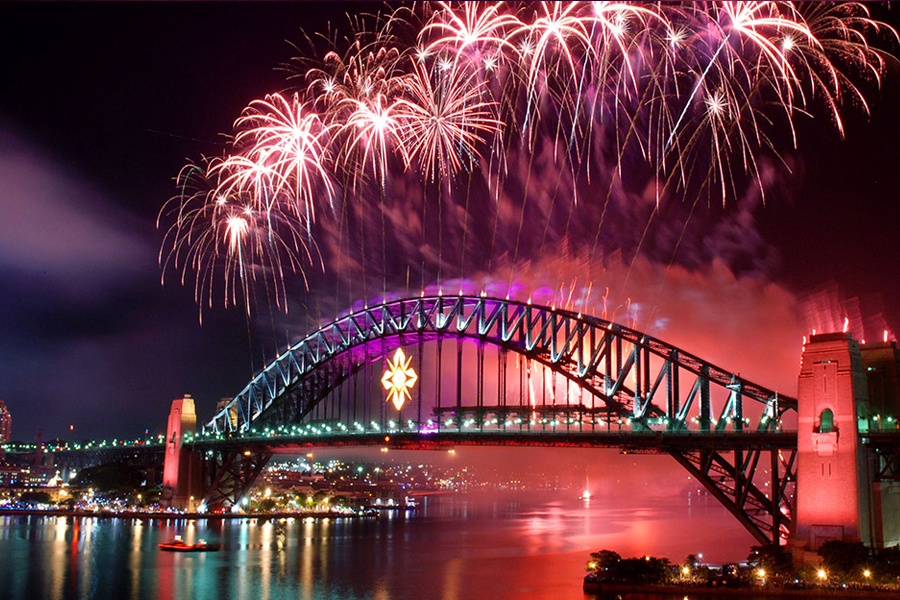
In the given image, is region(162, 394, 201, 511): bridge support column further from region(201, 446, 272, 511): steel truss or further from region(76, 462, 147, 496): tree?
region(76, 462, 147, 496): tree

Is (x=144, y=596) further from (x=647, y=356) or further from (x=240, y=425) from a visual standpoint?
(x=240, y=425)

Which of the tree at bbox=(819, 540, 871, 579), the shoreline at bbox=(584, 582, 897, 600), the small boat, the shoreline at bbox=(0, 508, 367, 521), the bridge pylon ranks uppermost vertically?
the bridge pylon

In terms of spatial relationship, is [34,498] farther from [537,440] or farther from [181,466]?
[537,440]

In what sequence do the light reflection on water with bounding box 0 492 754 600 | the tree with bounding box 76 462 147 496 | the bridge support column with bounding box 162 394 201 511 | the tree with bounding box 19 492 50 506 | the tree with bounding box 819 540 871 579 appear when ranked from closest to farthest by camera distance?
the tree with bounding box 819 540 871 579 < the light reflection on water with bounding box 0 492 754 600 < the bridge support column with bounding box 162 394 201 511 < the tree with bounding box 76 462 147 496 < the tree with bounding box 19 492 50 506

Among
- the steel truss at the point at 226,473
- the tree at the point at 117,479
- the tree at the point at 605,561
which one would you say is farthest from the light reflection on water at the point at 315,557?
the tree at the point at 117,479

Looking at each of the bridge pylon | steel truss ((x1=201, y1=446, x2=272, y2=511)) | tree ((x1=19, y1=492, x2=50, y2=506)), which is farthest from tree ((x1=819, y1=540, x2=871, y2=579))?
tree ((x1=19, y1=492, x2=50, y2=506))

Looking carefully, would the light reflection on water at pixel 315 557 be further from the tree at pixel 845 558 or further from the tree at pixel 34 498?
the tree at pixel 34 498
